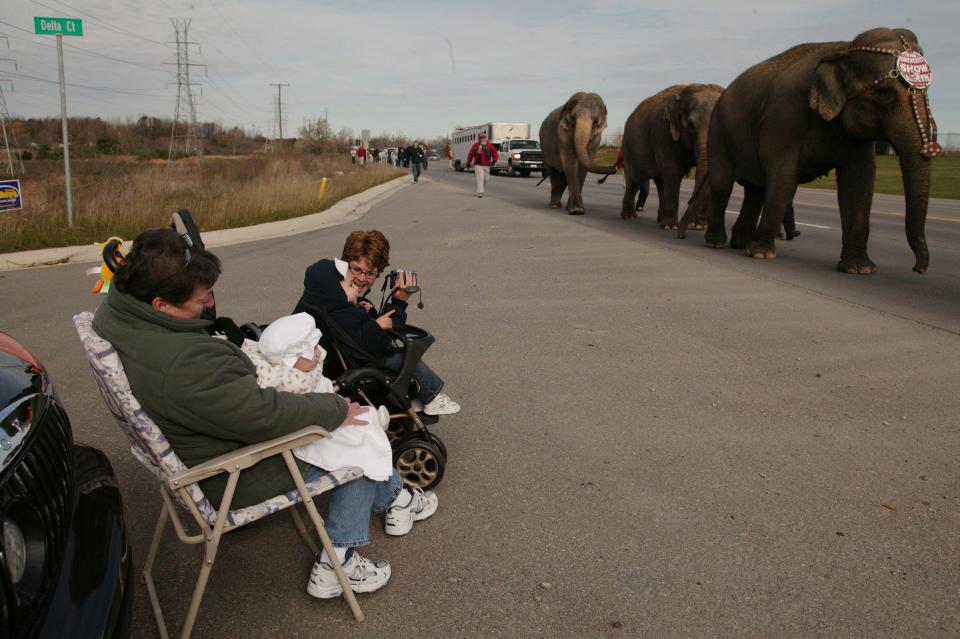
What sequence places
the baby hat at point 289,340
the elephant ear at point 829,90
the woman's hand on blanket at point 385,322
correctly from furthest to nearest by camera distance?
the elephant ear at point 829,90, the woman's hand on blanket at point 385,322, the baby hat at point 289,340

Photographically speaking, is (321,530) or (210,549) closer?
(210,549)

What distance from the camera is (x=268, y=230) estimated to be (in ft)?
49.2

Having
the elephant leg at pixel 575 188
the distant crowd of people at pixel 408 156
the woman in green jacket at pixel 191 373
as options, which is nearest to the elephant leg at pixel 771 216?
the elephant leg at pixel 575 188

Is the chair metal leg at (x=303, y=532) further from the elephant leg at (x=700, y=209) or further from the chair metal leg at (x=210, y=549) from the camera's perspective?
the elephant leg at (x=700, y=209)

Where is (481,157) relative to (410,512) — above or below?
above

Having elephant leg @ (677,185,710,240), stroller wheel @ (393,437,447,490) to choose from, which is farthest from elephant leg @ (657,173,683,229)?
stroller wheel @ (393,437,447,490)

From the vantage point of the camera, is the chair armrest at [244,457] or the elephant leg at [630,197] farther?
the elephant leg at [630,197]

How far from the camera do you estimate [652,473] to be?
4031 millimetres

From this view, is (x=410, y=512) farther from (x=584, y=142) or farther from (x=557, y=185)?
(x=557, y=185)

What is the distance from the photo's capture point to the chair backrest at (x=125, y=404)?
8.16 feet

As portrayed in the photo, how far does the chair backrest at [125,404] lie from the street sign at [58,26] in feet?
35.8

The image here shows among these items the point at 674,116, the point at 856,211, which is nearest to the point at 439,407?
the point at 856,211

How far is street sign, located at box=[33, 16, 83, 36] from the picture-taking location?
11373mm

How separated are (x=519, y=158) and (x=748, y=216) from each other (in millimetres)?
32911
